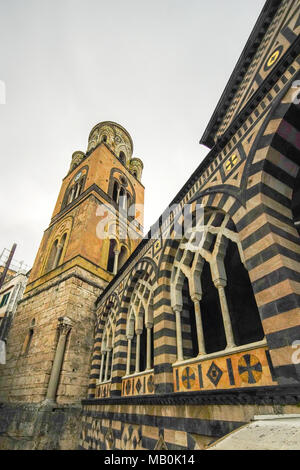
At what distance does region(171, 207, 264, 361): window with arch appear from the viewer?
13.5 feet

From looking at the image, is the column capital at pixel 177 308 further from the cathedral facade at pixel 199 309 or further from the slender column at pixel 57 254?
the slender column at pixel 57 254

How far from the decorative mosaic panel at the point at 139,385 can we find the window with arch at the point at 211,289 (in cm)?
137

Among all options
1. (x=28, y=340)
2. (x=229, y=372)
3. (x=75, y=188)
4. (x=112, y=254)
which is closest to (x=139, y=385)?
(x=229, y=372)

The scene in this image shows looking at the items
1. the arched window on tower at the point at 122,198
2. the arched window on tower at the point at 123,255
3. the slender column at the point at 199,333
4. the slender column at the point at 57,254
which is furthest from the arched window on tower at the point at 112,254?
the slender column at the point at 199,333

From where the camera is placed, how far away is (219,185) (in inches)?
181

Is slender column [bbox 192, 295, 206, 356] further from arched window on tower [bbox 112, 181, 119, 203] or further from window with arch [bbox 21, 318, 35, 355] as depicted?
arched window on tower [bbox 112, 181, 119, 203]

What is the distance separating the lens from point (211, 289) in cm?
739

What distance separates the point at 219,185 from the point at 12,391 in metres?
11.0

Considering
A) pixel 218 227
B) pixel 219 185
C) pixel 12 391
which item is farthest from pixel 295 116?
pixel 12 391

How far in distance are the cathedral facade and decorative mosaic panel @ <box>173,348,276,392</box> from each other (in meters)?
0.02

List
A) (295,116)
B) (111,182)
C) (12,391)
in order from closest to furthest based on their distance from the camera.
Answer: (295,116) < (12,391) < (111,182)

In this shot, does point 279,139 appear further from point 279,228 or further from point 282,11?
point 282,11

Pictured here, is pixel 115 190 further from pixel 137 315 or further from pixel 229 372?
pixel 229 372

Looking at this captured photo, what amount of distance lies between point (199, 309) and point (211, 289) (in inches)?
124
